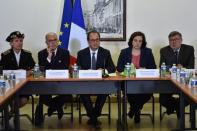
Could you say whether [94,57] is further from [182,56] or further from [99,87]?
[182,56]

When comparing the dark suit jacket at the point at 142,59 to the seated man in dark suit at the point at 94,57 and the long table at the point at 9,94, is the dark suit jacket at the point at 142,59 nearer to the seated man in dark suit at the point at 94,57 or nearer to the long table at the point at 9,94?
the seated man in dark suit at the point at 94,57

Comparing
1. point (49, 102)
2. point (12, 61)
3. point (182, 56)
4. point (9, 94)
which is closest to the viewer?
point (9, 94)

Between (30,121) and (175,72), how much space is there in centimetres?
213

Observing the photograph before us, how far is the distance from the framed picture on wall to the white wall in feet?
0.41

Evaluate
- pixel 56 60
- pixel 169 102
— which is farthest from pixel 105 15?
pixel 169 102

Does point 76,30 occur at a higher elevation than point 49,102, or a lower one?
higher

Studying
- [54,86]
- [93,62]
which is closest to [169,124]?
[93,62]

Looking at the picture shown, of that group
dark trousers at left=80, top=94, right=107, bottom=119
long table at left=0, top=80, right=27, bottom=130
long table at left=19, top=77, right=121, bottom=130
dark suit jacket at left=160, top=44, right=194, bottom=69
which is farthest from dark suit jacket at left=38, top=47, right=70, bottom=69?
dark suit jacket at left=160, top=44, right=194, bottom=69

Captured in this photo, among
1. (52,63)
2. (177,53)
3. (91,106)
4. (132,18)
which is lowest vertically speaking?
(91,106)

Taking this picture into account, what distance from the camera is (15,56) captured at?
513 centimetres

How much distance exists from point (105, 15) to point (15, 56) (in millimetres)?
1764

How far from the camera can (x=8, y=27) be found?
6148mm

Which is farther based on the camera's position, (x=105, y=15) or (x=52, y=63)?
(x=105, y=15)

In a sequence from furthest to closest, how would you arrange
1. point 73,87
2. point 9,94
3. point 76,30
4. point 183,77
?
1. point 76,30
2. point 73,87
3. point 183,77
4. point 9,94
